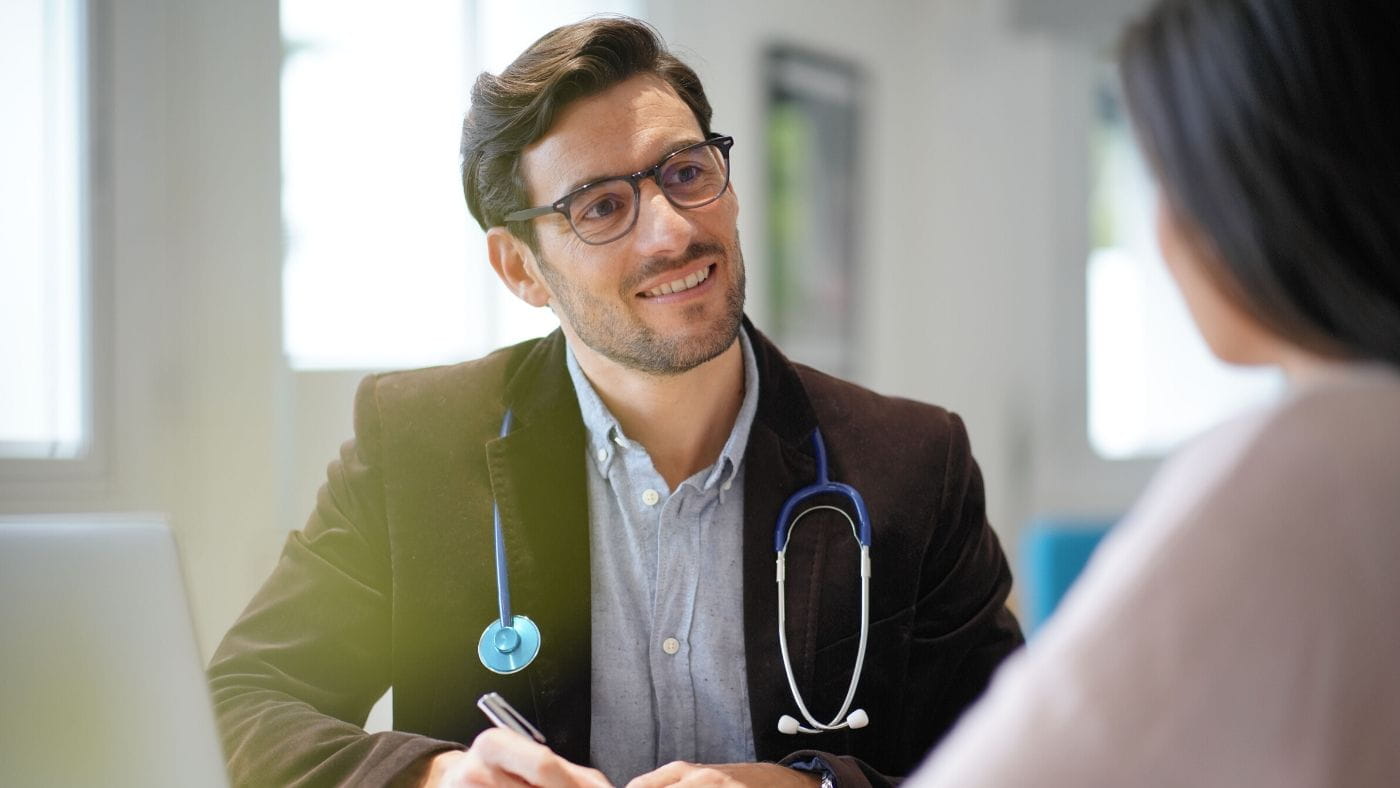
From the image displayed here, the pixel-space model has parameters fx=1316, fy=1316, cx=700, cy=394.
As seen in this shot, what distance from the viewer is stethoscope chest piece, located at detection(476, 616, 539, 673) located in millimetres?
1472

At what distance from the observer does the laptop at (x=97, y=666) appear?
967 mm

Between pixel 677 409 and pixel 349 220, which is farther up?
pixel 349 220

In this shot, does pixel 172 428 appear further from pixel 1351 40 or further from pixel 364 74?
pixel 1351 40

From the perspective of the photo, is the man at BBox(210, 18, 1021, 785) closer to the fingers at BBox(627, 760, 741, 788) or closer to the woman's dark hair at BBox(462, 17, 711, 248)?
the woman's dark hair at BBox(462, 17, 711, 248)

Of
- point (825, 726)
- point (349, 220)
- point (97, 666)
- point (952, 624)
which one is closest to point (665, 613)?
point (825, 726)

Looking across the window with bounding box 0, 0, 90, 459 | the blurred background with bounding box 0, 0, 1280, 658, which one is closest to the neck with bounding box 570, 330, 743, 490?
the blurred background with bounding box 0, 0, 1280, 658

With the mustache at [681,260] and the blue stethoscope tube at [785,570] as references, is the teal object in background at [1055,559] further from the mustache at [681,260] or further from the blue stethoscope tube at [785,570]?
the mustache at [681,260]

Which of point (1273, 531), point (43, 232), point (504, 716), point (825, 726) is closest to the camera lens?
point (1273, 531)

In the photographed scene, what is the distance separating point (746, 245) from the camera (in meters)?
3.86

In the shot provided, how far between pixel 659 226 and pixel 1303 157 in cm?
96

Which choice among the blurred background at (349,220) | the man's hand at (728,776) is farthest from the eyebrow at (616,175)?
the man's hand at (728,776)

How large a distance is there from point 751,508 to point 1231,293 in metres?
0.85

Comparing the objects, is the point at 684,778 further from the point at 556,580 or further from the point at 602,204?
the point at 602,204

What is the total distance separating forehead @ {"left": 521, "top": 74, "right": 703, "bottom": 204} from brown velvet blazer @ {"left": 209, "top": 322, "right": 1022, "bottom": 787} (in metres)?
0.27
